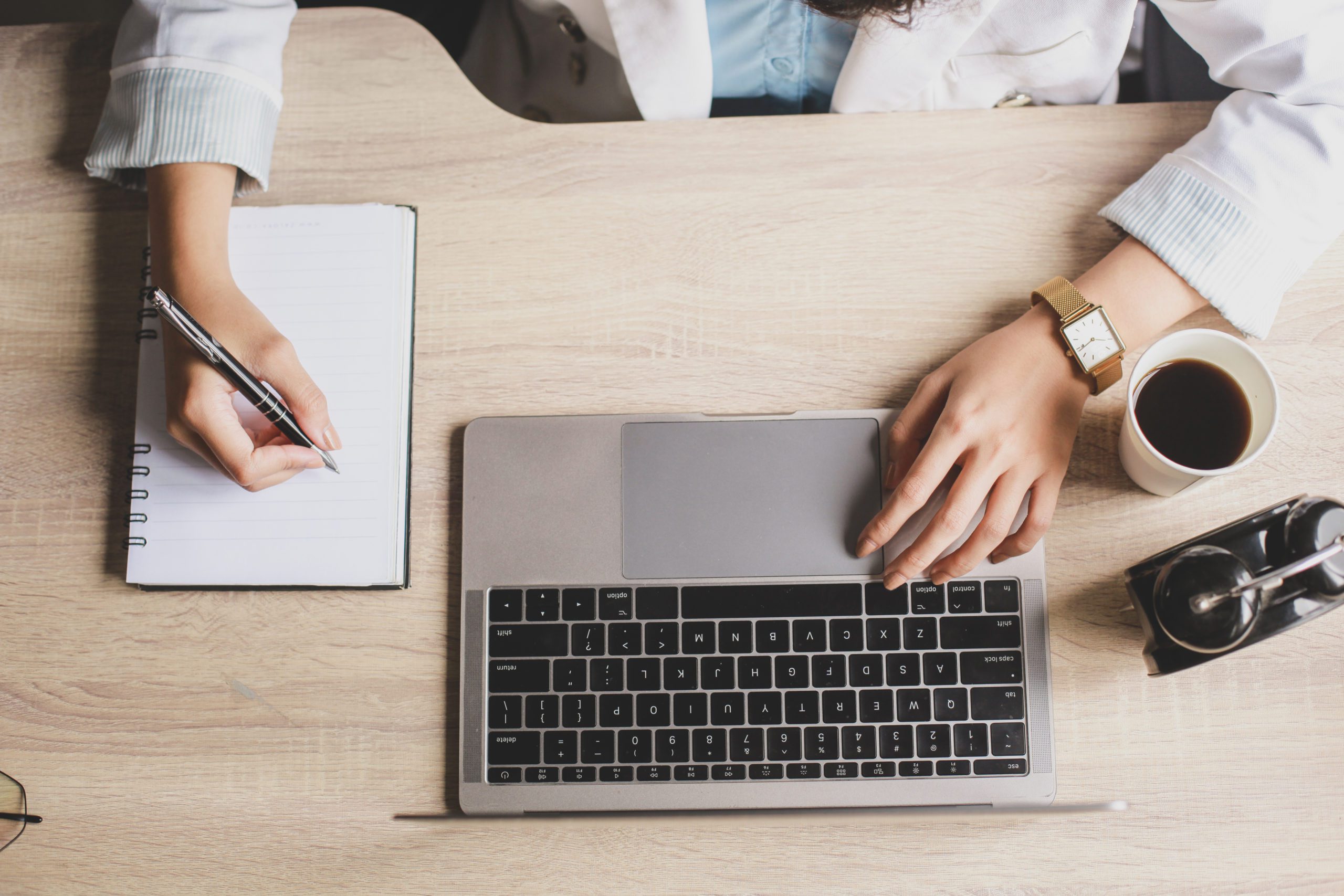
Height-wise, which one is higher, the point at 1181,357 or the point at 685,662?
the point at 1181,357

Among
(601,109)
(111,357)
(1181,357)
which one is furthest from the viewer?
(601,109)

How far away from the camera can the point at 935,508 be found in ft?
2.17

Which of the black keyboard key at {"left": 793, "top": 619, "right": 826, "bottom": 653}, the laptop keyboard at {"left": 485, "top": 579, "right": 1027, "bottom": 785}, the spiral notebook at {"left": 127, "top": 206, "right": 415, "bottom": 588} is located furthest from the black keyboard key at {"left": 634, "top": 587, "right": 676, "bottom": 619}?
the spiral notebook at {"left": 127, "top": 206, "right": 415, "bottom": 588}

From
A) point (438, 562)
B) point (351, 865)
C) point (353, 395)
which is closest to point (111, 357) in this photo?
point (353, 395)

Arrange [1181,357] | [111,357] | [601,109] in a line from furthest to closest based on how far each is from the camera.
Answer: [601,109], [111,357], [1181,357]

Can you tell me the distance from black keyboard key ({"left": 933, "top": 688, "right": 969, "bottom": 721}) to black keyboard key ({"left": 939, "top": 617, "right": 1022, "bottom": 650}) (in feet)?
0.11

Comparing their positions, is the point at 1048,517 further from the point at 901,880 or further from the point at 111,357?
the point at 111,357

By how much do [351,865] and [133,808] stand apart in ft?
0.62

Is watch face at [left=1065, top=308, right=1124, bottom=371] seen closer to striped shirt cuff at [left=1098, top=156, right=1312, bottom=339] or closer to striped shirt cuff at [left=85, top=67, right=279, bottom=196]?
striped shirt cuff at [left=1098, top=156, right=1312, bottom=339]

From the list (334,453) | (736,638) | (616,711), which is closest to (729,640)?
(736,638)

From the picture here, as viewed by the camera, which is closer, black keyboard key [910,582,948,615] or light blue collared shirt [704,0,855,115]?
black keyboard key [910,582,948,615]

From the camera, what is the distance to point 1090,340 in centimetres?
65

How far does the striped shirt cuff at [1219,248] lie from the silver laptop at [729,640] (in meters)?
0.26

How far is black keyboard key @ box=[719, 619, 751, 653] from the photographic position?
645 mm
